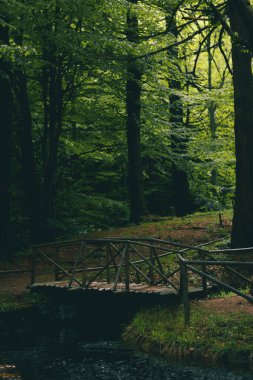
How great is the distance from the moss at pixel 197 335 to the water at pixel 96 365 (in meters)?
0.30

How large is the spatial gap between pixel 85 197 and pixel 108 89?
4322 mm

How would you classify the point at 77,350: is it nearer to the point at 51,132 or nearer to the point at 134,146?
the point at 51,132

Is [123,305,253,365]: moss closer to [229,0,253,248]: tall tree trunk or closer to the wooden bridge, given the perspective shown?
the wooden bridge

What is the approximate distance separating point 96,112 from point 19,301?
9.72m

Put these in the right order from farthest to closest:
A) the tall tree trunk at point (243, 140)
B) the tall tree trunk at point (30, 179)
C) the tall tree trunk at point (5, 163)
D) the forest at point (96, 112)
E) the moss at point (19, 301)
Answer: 1. the tall tree trunk at point (30, 179)
2. the tall tree trunk at point (5, 163)
3. the forest at point (96, 112)
4. the tall tree trunk at point (243, 140)
5. the moss at point (19, 301)

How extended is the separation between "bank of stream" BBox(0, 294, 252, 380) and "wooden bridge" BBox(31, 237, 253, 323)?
33.9 inches

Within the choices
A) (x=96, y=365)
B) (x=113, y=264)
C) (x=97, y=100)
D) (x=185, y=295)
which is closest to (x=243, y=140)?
(x=113, y=264)

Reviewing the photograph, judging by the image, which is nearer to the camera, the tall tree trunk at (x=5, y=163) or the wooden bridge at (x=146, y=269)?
the wooden bridge at (x=146, y=269)

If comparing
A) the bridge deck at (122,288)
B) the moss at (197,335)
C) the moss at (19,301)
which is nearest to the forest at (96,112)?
the bridge deck at (122,288)

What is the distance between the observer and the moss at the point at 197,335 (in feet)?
31.9

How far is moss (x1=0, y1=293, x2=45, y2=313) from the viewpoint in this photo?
13.6 meters

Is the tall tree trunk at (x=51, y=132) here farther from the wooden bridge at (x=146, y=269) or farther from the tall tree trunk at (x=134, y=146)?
the tall tree trunk at (x=134, y=146)

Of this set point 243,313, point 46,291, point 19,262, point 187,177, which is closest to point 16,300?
point 46,291

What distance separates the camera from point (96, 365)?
10.6 meters
